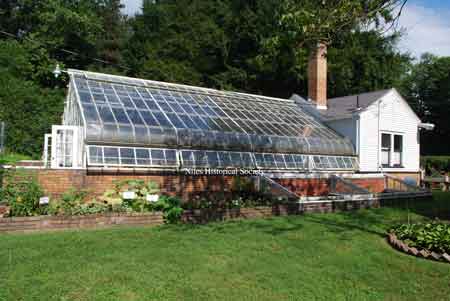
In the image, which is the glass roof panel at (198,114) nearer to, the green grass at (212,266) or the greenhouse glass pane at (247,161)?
the greenhouse glass pane at (247,161)

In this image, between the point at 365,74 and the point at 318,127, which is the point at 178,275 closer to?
the point at 318,127

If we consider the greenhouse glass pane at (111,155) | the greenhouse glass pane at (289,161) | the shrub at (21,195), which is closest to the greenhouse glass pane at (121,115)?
the greenhouse glass pane at (111,155)

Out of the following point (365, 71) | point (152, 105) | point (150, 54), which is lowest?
point (152, 105)

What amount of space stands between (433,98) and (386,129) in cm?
3212

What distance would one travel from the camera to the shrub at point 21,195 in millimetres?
7789

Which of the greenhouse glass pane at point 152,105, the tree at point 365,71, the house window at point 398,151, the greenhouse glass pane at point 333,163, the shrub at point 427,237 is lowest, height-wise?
the shrub at point 427,237

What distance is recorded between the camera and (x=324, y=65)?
21516mm

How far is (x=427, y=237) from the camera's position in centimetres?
677

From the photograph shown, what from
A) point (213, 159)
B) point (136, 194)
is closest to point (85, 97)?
point (213, 159)

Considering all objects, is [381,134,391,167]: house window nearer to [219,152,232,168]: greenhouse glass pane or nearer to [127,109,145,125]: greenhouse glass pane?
[219,152,232,168]: greenhouse glass pane

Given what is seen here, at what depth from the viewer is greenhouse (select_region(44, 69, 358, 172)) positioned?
11758mm

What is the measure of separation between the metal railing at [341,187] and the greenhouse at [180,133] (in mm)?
1482

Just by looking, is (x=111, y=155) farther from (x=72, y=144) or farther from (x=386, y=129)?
(x=386, y=129)

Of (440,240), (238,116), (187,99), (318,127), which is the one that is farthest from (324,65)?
(440,240)
